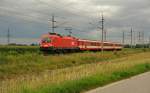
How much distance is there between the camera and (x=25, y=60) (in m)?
40.0

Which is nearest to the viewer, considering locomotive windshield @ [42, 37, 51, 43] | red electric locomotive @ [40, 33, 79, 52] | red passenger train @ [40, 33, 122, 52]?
red electric locomotive @ [40, 33, 79, 52]

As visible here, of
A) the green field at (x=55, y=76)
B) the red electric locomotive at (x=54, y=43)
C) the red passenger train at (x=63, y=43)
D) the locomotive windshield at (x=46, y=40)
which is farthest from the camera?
the locomotive windshield at (x=46, y=40)

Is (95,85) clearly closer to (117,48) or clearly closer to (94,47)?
(94,47)

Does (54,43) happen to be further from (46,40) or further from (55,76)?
(55,76)

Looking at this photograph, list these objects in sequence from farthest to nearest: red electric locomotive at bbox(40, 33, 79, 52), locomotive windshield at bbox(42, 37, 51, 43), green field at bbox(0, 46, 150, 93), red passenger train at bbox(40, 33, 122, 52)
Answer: locomotive windshield at bbox(42, 37, 51, 43) < red passenger train at bbox(40, 33, 122, 52) < red electric locomotive at bbox(40, 33, 79, 52) < green field at bbox(0, 46, 150, 93)

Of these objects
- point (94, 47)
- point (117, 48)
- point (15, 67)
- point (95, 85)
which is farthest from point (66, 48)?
point (95, 85)

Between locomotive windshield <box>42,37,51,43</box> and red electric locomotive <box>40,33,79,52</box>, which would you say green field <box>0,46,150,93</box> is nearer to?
red electric locomotive <box>40,33,79,52</box>

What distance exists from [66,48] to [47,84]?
44.1m

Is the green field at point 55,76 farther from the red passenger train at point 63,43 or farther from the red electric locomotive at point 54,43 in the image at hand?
the red passenger train at point 63,43

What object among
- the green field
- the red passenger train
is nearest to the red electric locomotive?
the red passenger train

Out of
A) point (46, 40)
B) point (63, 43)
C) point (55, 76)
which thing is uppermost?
point (46, 40)

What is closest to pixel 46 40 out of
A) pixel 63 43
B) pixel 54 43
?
pixel 54 43

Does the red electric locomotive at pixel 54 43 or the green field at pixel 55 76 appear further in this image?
the red electric locomotive at pixel 54 43

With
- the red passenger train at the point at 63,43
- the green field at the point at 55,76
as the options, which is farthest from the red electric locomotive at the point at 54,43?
the green field at the point at 55,76
